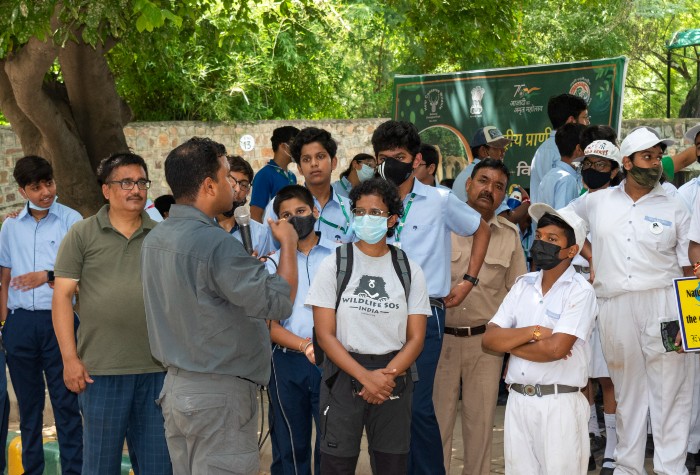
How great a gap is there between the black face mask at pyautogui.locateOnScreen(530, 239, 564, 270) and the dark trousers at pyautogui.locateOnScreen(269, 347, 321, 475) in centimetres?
143

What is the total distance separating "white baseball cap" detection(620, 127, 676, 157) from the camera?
5.80 meters

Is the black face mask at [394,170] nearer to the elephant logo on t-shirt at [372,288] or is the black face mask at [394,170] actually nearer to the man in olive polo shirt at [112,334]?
the elephant logo on t-shirt at [372,288]

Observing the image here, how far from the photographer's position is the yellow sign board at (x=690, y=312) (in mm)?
5504

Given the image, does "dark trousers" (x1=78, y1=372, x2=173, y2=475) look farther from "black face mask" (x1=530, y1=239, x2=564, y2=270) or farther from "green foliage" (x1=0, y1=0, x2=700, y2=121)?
"green foliage" (x1=0, y1=0, x2=700, y2=121)

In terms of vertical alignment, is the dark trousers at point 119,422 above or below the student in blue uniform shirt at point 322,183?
below

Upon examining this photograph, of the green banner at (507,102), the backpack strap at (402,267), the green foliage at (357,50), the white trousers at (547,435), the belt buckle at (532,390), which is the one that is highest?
the green foliage at (357,50)

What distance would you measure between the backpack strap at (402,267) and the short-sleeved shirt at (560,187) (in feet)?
7.63

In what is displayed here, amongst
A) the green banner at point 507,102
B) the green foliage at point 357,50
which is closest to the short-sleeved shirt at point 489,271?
the green banner at point 507,102

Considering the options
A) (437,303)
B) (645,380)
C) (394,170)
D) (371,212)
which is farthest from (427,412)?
(645,380)

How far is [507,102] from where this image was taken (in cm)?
1004

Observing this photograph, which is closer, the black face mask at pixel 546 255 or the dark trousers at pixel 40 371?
the black face mask at pixel 546 255

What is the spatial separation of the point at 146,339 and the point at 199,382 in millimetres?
1165

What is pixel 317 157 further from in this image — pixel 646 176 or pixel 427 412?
pixel 646 176

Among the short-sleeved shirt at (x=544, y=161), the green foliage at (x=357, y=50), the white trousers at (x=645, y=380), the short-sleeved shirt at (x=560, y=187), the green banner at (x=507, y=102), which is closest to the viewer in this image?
the white trousers at (x=645, y=380)
